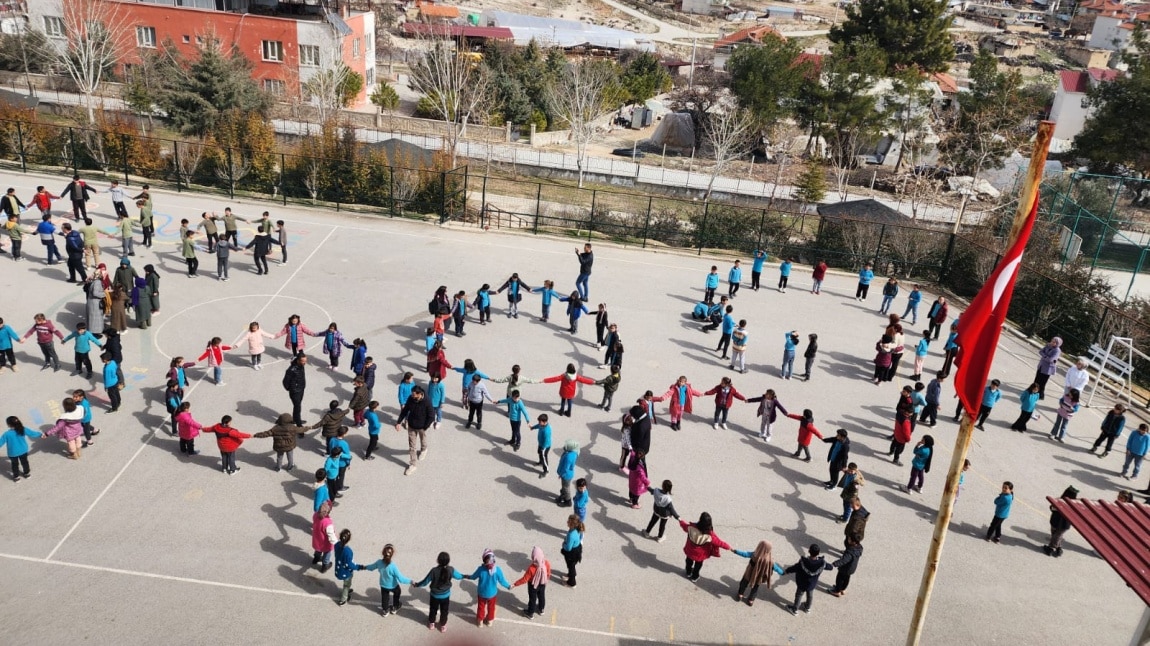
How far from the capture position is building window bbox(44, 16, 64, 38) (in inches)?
2173

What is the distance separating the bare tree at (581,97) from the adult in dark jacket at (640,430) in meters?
40.7

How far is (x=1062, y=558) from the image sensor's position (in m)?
14.1

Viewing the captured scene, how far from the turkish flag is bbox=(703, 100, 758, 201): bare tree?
42074 millimetres

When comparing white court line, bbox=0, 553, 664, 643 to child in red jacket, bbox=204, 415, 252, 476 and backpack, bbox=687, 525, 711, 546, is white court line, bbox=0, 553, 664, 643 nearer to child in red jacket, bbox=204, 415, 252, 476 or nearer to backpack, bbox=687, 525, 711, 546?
backpack, bbox=687, 525, 711, 546

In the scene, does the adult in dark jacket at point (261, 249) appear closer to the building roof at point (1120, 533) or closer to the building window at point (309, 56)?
the building roof at point (1120, 533)

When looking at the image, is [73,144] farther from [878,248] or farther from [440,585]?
[878,248]

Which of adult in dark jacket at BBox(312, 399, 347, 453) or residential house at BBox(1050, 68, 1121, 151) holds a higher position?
residential house at BBox(1050, 68, 1121, 151)

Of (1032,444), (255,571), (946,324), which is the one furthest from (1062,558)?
(255,571)

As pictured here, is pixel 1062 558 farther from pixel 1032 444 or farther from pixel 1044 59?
pixel 1044 59

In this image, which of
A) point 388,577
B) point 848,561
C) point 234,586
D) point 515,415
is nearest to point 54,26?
point 515,415

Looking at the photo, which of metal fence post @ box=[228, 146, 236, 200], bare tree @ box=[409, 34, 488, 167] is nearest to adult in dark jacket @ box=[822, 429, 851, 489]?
metal fence post @ box=[228, 146, 236, 200]

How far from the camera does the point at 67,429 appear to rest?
45.2 ft

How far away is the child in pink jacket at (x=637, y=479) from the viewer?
14023 millimetres

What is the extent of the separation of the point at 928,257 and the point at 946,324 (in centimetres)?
520
